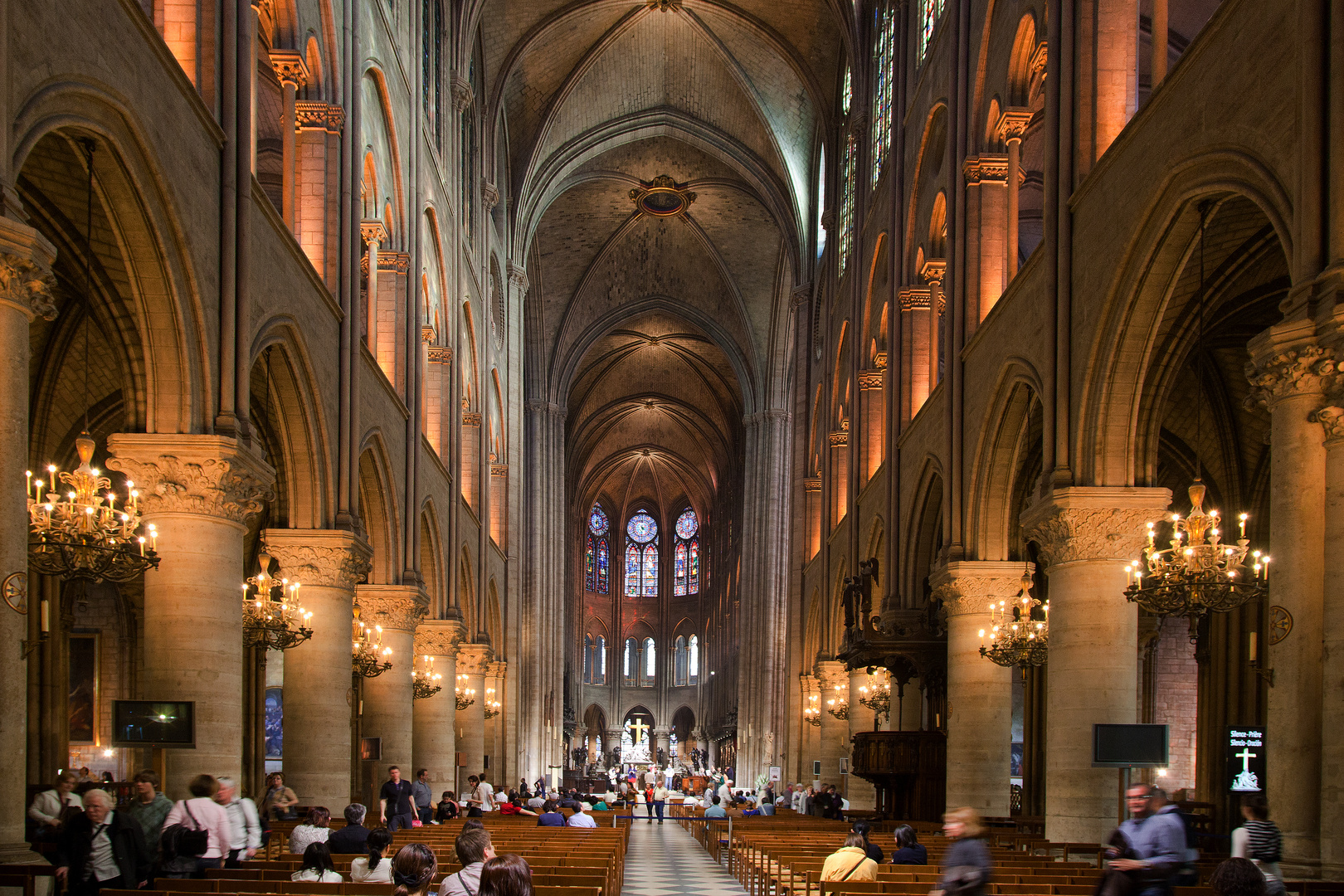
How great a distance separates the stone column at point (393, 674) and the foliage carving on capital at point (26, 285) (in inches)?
501

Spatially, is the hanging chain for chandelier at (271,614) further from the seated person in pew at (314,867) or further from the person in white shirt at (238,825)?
the seated person in pew at (314,867)

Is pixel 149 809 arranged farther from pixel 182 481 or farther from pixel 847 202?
pixel 847 202

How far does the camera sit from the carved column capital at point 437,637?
83.4ft

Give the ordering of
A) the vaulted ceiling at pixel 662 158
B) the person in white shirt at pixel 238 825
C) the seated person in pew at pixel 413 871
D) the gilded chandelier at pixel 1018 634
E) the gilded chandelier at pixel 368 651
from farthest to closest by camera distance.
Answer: the vaulted ceiling at pixel 662 158 → the gilded chandelier at pixel 368 651 → the gilded chandelier at pixel 1018 634 → the person in white shirt at pixel 238 825 → the seated person in pew at pixel 413 871

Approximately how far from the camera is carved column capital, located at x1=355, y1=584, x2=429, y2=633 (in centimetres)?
2066

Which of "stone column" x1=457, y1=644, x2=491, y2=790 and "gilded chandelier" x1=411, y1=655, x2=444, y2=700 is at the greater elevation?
"gilded chandelier" x1=411, y1=655, x2=444, y2=700

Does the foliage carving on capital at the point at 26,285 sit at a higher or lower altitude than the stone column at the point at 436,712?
higher

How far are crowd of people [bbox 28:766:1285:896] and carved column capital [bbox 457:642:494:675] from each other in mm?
18336

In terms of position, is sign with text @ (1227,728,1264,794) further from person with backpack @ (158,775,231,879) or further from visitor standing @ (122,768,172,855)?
visitor standing @ (122,768,172,855)

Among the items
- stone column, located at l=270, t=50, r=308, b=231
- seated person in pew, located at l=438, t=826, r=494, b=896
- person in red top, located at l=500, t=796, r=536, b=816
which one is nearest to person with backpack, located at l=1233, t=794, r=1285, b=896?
seated person in pew, located at l=438, t=826, r=494, b=896

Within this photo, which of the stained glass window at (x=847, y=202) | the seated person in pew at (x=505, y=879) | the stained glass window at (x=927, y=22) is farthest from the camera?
the stained glass window at (x=847, y=202)

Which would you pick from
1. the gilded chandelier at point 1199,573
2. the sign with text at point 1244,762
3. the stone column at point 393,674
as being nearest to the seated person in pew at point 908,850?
the sign with text at point 1244,762

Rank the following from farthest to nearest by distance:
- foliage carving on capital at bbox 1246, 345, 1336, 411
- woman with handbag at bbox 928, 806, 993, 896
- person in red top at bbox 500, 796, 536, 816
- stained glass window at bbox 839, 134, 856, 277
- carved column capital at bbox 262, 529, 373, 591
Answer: stained glass window at bbox 839, 134, 856, 277
person in red top at bbox 500, 796, 536, 816
carved column capital at bbox 262, 529, 373, 591
foliage carving on capital at bbox 1246, 345, 1336, 411
woman with handbag at bbox 928, 806, 993, 896

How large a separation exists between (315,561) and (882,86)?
1590 cm
